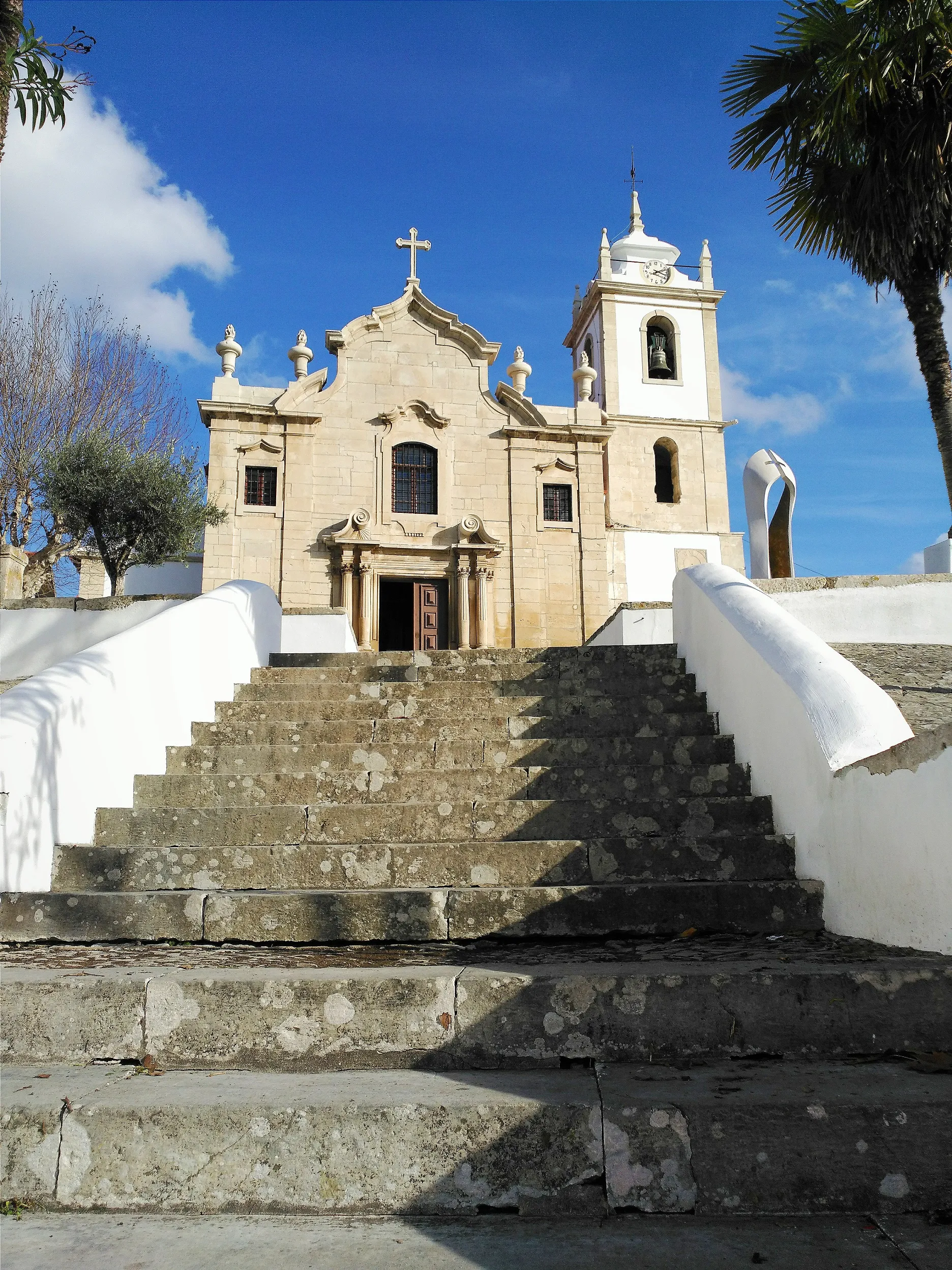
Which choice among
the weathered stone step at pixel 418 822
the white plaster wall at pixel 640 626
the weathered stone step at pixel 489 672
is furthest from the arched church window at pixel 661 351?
the weathered stone step at pixel 418 822

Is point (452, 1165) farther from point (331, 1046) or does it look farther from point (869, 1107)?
point (869, 1107)

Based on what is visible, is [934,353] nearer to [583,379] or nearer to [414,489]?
[414,489]

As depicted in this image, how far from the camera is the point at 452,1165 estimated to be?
2.26 metres

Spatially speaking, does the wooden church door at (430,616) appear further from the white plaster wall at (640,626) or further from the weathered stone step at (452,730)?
the weathered stone step at (452,730)

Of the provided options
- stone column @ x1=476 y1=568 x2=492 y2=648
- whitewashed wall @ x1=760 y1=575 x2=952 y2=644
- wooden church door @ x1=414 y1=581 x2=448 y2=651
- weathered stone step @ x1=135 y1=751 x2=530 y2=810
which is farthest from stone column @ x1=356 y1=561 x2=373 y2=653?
weathered stone step @ x1=135 y1=751 x2=530 y2=810

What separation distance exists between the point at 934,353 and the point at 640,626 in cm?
377

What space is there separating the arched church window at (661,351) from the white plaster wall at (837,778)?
2673 cm

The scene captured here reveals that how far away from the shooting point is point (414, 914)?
11.9ft

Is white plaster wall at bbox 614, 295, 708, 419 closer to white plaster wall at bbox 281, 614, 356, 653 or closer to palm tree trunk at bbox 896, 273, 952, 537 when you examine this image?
white plaster wall at bbox 281, 614, 356, 653

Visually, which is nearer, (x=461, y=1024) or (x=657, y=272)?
(x=461, y=1024)

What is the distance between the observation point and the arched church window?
3062cm

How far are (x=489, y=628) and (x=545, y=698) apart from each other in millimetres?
11787

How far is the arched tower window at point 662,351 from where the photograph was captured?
100ft

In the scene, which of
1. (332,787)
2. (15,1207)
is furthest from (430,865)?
(15,1207)
